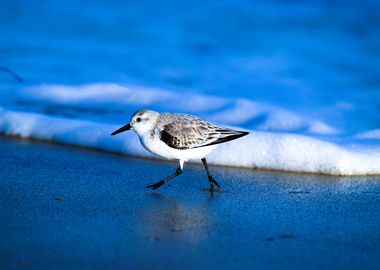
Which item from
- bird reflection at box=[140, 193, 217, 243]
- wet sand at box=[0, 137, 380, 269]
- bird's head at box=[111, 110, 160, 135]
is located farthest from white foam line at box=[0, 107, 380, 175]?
bird reflection at box=[140, 193, 217, 243]

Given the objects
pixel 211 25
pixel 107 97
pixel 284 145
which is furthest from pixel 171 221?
pixel 211 25

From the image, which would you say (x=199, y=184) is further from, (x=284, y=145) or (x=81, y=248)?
(x=81, y=248)

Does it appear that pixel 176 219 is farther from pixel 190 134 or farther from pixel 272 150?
pixel 272 150

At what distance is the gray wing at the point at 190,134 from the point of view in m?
4.68

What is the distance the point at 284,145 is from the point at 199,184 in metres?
1.01

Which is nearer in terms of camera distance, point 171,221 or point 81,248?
point 81,248

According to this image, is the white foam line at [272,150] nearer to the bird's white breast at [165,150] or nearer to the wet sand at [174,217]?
the wet sand at [174,217]

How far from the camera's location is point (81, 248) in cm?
315

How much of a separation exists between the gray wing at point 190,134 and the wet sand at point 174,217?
0.35 meters

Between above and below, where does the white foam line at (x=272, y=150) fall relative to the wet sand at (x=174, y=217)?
above

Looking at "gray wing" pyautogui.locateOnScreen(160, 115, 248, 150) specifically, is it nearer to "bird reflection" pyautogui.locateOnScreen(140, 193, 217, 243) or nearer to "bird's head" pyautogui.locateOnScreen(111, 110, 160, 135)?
"bird's head" pyautogui.locateOnScreen(111, 110, 160, 135)

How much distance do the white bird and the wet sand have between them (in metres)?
0.26

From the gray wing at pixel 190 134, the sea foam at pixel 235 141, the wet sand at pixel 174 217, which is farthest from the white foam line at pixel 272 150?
the gray wing at pixel 190 134

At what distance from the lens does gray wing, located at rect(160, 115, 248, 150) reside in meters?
4.68
